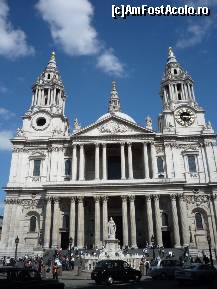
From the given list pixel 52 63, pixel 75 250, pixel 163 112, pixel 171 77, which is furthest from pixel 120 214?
pixel 52 63

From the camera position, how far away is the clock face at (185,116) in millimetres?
49188

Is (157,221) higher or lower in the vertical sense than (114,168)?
lower

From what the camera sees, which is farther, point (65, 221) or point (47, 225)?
point (65, 221)

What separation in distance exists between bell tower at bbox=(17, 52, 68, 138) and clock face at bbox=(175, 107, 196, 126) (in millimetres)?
17602

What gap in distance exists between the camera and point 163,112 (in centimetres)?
5003

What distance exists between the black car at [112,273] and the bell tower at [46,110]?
30323mm

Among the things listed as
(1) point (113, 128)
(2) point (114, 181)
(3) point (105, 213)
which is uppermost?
(1) point (113, 128)

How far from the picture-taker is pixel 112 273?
19.0 m

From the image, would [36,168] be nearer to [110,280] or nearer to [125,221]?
[125,221]

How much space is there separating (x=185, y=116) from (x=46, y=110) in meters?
21.6

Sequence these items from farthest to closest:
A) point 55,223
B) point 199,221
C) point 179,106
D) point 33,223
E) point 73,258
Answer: point 179,106
point 33,223
point 199,221
point 55,223
point 73,258

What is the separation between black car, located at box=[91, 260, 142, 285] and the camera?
18.8 m

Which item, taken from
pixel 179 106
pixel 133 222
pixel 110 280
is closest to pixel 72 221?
pixel 133 222

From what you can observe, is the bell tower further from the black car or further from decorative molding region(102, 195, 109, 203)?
the black car
